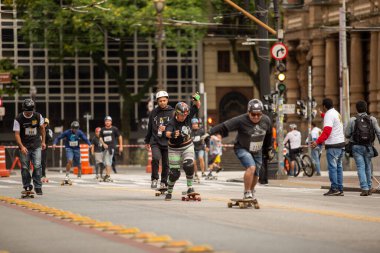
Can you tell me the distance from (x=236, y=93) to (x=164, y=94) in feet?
205

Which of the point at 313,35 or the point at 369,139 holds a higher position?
the point at 313,35

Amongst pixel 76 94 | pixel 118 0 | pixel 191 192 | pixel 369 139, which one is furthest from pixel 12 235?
pixel 76 94

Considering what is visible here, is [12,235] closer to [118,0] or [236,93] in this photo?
[118,0]

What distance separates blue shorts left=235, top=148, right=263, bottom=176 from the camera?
1961 cm

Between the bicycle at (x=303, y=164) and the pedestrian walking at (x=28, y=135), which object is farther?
the bicycle at (x=303, y=164)

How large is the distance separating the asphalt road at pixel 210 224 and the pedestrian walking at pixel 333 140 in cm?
115

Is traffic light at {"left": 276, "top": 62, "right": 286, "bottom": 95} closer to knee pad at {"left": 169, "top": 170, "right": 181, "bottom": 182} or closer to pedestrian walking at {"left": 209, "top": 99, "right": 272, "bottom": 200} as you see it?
knee pad at {"left": 169, "top": 170, "right": 181, "bottom": 182}

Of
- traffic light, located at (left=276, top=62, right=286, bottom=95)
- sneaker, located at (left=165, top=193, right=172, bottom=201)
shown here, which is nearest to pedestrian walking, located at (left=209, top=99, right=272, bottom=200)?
sneaker, located at (left=165, top=193, right=172, bottom=201)

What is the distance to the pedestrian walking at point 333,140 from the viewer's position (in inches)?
967

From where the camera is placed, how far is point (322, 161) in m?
49.8

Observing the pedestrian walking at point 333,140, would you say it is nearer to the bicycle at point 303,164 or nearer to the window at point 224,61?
the bicycle at point 303,164

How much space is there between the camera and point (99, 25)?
225 feet

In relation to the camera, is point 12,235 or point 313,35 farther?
point 313,35

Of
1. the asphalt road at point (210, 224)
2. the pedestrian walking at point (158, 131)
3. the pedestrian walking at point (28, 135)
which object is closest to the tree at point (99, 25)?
the pedestrian walking at point (158, 131)
